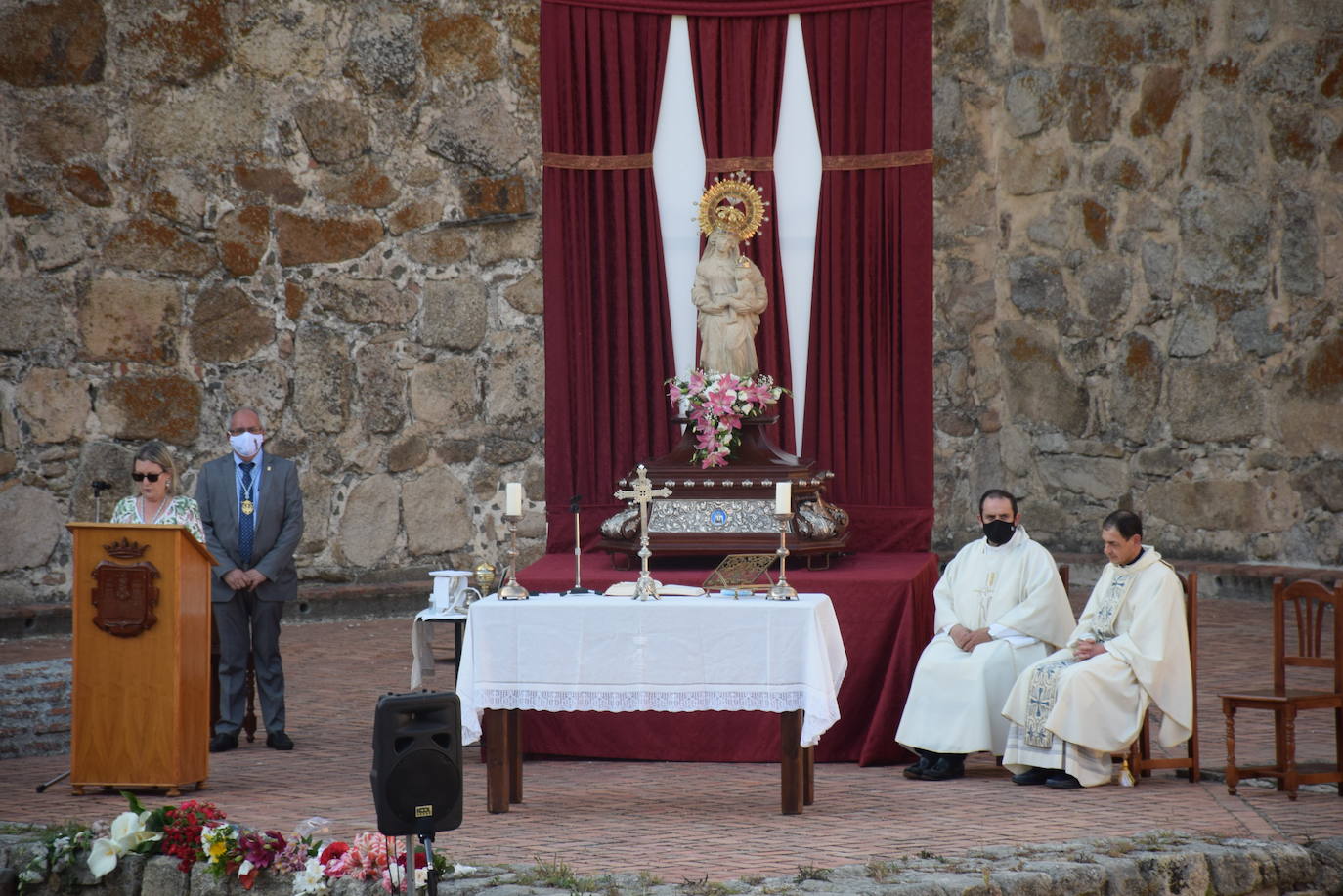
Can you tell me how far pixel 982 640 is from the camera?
7.40 meters

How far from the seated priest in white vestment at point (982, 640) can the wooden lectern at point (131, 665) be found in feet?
9.98

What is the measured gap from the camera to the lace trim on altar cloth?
6.54 meters

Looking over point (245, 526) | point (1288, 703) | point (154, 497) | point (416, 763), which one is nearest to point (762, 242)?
point (245, 526)

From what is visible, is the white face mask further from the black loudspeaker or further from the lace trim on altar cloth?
Result: the black loudspeaker

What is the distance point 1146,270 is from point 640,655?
245 inches

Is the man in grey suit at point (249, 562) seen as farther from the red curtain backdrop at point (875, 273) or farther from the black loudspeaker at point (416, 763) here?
the red curtain backdrop at point (875, 273)

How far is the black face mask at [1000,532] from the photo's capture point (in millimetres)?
7641

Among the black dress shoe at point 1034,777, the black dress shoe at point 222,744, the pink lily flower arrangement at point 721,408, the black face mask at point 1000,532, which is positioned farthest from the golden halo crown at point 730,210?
the black dress shoe at point 222,744

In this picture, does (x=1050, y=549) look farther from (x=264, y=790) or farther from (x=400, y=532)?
(x=264, y=790)

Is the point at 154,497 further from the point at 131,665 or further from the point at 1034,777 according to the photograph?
the point at 1034,777

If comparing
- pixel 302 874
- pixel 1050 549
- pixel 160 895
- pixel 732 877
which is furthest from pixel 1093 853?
pixel 1050 549

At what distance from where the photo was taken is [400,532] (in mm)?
11586

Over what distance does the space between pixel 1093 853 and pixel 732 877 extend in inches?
48.0

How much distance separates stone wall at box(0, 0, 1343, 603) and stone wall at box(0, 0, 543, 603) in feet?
0.06
